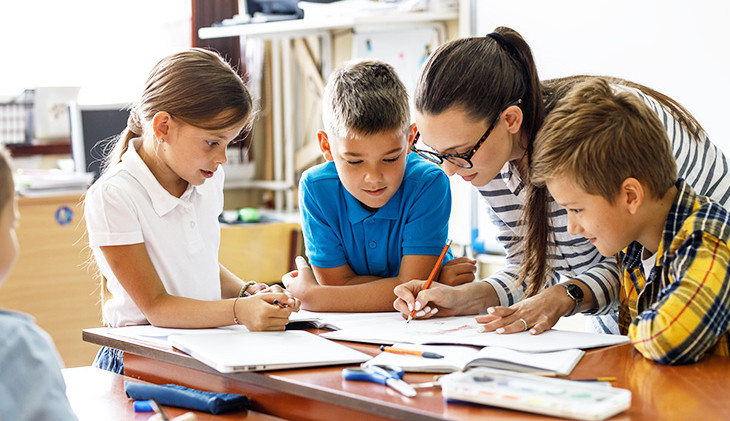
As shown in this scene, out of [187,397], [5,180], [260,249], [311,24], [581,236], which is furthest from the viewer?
[311,24]

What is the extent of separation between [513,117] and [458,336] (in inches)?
15.8

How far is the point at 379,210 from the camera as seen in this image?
1.70 m

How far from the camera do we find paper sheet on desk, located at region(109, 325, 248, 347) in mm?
1425

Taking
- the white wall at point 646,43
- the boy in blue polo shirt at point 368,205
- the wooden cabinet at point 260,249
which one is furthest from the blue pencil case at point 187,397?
the white wall at point 646,43

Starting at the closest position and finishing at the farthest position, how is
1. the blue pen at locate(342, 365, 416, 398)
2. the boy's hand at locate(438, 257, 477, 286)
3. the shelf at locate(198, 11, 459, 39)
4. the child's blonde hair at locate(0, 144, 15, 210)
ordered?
the child's blonde hair at locate(0, 144, 15, 210) → the blue pen at locate(342, 365, 416, 398) → the boy's hand at locate(438, 257, 477, 286) → the shelf at locate(198, 11, 459, 39)

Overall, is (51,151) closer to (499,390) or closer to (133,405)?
(133,405)

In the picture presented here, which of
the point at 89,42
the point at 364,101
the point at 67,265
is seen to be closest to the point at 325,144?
the point at 364,101

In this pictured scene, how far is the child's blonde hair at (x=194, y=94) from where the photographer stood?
1.61 m

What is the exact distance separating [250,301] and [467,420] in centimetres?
58

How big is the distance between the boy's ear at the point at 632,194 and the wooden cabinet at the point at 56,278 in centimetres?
233

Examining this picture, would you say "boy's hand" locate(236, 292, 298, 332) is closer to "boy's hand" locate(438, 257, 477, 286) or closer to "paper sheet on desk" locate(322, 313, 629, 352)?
"paper sheet on desk" locate(322, 313, 629, 352)

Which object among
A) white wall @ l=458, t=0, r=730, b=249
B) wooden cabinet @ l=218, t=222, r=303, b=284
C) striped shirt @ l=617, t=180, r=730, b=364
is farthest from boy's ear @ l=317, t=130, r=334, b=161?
wooden cabinet @ l=218, t=222, r=303, b=284

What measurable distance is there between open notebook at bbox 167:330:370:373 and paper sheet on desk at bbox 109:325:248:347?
4 centimetres

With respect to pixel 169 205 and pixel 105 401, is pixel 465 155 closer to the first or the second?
pixel 169 205
